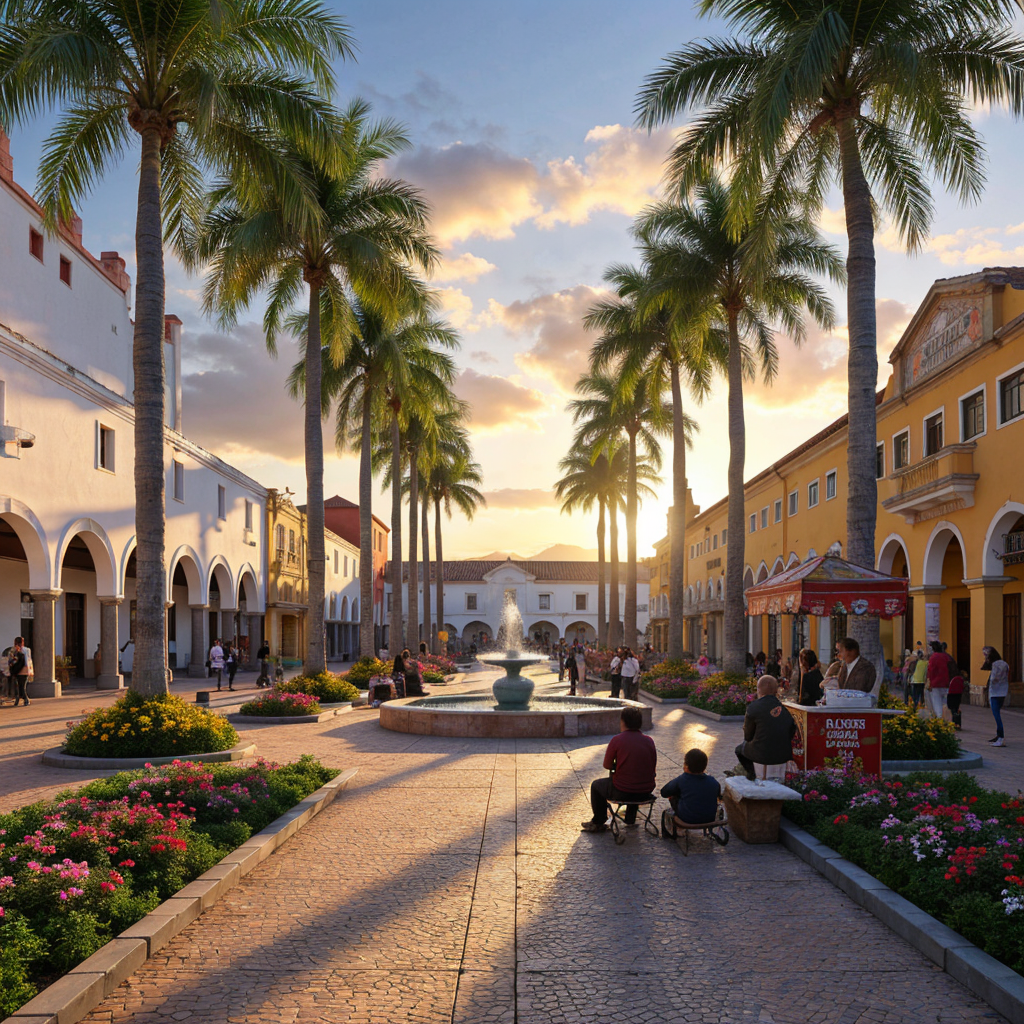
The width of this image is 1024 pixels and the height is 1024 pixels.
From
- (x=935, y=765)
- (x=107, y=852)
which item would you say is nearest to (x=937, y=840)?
(x=107, y=852)

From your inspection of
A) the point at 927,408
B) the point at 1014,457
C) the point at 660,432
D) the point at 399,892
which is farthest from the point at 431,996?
the point at 660,432

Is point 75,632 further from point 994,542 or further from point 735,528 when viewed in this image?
point 994,542

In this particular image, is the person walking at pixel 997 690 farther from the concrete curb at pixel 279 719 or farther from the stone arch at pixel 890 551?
the concrete curb at pixel 279 719

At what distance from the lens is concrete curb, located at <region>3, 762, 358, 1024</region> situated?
4039 mm

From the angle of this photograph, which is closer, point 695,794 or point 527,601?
point 695,794

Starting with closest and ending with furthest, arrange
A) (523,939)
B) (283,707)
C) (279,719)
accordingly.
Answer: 1. (523,939)
2. (279,719)
3. (283,707)

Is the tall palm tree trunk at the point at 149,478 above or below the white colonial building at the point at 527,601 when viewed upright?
above

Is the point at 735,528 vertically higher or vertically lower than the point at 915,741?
higher

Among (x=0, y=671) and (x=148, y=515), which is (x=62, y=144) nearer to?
(x=148, y=515)

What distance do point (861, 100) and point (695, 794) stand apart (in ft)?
36.2

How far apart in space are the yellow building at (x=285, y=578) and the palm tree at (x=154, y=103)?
94.2 ft

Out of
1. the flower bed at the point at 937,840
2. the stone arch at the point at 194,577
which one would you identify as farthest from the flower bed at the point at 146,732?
the stone arch at the point at 194,577

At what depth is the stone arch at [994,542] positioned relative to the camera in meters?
20.9

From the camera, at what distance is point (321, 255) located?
66.0 ft
